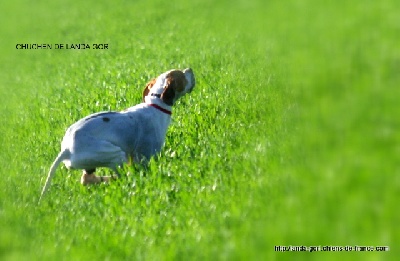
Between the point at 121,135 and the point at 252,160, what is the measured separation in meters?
2.70

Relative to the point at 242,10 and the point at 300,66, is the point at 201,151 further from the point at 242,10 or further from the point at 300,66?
the point at 242,10

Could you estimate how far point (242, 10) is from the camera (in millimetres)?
17500

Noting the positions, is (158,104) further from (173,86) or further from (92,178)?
(92,178)

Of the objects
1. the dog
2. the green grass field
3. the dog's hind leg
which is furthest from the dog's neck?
the dog's hind leg

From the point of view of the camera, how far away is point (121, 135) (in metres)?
8.17

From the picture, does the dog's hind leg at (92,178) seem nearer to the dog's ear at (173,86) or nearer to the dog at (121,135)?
the dog at (121,135)

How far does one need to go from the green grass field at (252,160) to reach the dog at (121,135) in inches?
11.1

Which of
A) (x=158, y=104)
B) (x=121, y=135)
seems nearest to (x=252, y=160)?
(x=121, y=135)

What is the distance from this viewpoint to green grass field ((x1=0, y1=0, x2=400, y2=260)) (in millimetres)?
3986

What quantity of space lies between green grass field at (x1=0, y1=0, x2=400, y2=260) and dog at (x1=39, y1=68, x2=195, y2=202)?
282 millimetres

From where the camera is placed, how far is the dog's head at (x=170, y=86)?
8711mm

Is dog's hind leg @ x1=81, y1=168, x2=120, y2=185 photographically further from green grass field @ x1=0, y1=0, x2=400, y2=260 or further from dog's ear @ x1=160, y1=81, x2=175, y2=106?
dog's ear @ x1=160, y1=81, x2=175, y2=106

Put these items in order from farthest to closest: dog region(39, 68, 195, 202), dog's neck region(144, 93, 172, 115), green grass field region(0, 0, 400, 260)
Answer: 1. dog's neck region(144, 93, 172, 115)
2. dog region(39, 68, 195, 202)
3. green grass field region(0, 0, 400, 260)

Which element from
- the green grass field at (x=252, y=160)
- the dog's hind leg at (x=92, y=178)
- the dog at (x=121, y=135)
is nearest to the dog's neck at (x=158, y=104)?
the dog at (x=121, y=135)
